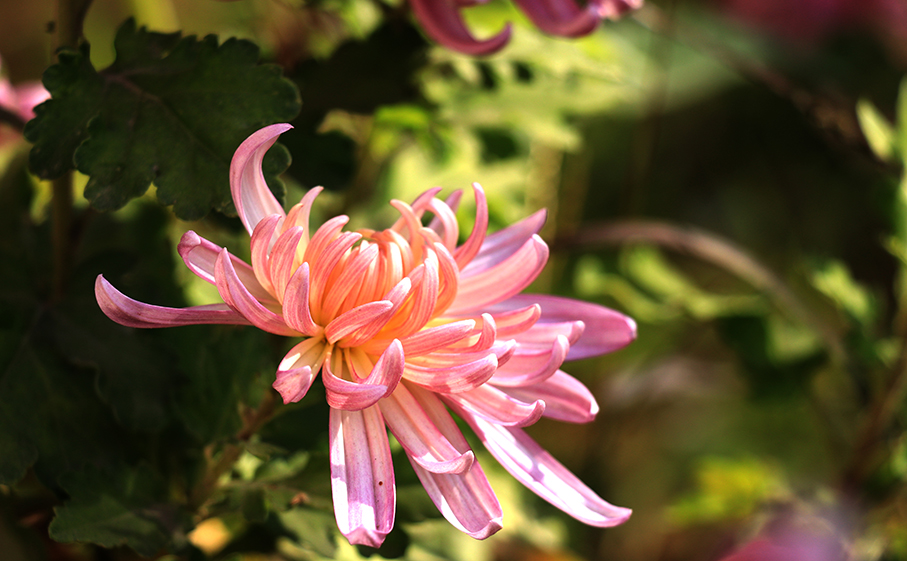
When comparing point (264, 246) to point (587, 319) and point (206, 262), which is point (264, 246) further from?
point (587, 319)

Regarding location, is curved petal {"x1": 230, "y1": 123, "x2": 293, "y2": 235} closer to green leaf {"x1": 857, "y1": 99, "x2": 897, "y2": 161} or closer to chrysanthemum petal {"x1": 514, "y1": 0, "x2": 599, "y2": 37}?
chrysanthemum petal {"x1": 514, "y1": 0, "x2": 599, "y2": 37}

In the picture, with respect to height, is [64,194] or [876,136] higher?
[64,194]

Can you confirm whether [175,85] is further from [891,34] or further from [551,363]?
[891,34]

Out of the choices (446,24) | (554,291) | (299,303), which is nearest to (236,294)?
(299,303)

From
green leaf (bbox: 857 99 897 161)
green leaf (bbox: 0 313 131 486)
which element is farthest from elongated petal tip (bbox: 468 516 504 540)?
green leaf (bbox: 857 99 897 161)

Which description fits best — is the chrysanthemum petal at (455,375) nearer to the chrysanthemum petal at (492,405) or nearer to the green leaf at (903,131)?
the chrysanthemum petal at (492,405)

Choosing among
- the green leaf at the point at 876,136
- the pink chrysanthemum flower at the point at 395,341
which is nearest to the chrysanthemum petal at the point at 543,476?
the pink chrysanthemum flower at the point at 395,341
